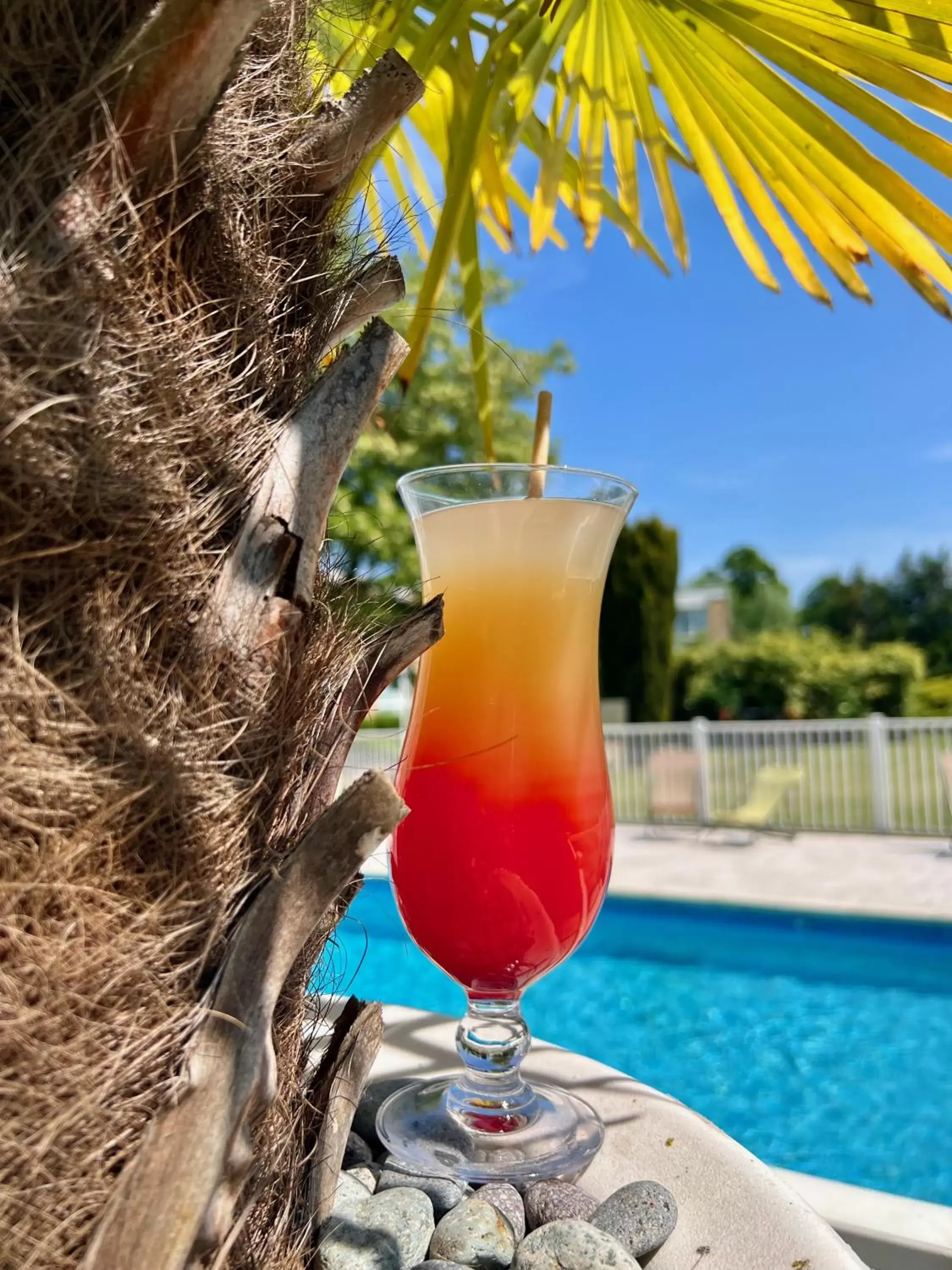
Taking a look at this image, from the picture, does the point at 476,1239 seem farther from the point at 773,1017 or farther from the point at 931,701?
the point at 931,701

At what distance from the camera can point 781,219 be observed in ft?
6.28

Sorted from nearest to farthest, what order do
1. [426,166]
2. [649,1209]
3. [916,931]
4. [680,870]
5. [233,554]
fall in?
[233,554] < [649,1209] < [426,166] < [916,931] < [680,870]

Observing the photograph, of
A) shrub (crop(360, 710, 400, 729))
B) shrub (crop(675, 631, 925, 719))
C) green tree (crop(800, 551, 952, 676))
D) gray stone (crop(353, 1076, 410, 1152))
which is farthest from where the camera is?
green tree (crop(800, 551, 952, 676))

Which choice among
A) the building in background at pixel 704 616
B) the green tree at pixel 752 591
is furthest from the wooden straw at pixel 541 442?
the building in background at pixel 704 616

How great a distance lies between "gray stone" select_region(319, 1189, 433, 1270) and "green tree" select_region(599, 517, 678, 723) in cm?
1387

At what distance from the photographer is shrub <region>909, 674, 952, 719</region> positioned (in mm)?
15812

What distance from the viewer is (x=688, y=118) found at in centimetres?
194

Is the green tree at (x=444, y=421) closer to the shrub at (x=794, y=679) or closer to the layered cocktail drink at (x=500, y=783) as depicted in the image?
the shrub at (x=794, y=679)

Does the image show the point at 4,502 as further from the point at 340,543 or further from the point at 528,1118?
the point at 528,1118

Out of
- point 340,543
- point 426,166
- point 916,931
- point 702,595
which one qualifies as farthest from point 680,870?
point 702,595

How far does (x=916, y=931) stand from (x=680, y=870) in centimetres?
216

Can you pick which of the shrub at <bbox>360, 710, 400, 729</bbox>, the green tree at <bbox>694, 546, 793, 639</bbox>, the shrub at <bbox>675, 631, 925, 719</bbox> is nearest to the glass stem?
the shrub at <bbox>360, 710, 400, 729</bbox>

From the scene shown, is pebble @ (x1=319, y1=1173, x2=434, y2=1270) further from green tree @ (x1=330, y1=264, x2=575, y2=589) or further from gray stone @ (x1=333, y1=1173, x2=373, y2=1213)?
green tree @ (x1=330, y1=264, x2=575, y2=589)

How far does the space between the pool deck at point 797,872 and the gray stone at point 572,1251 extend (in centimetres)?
479
